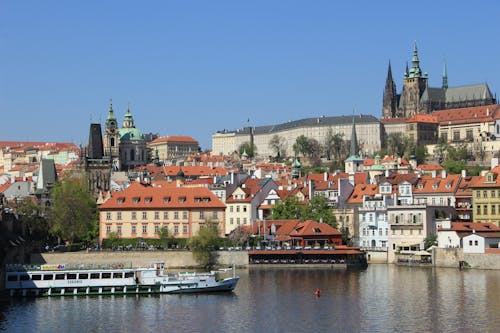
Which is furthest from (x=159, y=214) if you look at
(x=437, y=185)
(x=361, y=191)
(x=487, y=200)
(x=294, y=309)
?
(x=294, y=309)

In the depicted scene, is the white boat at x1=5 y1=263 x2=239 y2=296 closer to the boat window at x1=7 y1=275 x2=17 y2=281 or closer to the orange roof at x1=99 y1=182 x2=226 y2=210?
the boat window at x1=7 y1=275 x2=17 y2=281

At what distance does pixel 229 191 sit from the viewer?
109125 mm

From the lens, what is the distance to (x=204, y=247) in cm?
8825

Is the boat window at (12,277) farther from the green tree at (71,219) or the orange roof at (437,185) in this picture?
the orange roof at (437,185)

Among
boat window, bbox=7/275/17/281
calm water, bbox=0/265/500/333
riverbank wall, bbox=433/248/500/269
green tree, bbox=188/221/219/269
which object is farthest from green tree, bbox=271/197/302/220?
boat window, bbox=7/275/17/281

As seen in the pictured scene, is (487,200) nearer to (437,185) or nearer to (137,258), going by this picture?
(437,185)

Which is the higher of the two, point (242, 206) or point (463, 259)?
point (242, 206)

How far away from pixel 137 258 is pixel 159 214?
1053cm

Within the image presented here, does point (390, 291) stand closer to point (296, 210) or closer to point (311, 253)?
point (311, 253)

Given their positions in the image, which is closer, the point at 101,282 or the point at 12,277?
the point at 12,277

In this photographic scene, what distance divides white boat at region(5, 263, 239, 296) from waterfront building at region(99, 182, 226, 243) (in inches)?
1043

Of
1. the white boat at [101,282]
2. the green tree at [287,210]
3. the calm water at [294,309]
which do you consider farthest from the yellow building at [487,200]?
the white boat at [101,282]

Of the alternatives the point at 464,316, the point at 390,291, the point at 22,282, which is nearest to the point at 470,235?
the point at 390,291

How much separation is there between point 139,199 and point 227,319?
4412cm
